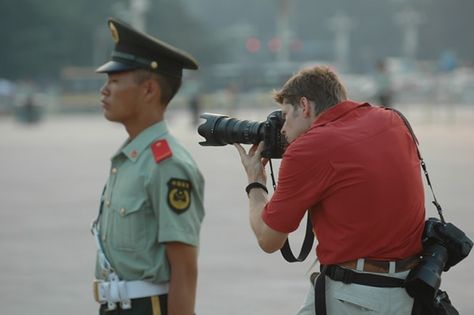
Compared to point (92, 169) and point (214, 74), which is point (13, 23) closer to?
point (214, 74)

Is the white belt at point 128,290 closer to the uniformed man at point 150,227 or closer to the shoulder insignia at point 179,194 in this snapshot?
the uniformed man at point 150,227

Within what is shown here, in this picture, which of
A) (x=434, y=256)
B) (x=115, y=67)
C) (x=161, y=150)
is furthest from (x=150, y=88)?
(x=434, y=256)

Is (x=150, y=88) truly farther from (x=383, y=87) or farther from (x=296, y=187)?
(x=383, y=87)

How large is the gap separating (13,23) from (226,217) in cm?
5649

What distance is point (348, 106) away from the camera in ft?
11.4

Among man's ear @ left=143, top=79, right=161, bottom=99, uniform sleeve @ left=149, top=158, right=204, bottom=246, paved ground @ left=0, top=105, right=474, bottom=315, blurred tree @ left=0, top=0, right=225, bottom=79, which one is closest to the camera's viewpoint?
uniform sleeve @ left=149, top=158, right=204, bottom=246

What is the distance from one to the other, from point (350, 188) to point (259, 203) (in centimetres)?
37

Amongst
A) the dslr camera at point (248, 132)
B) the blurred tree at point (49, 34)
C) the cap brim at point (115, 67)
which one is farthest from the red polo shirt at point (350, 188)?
the blurred tree at point (49, 34)

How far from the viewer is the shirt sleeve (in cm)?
337

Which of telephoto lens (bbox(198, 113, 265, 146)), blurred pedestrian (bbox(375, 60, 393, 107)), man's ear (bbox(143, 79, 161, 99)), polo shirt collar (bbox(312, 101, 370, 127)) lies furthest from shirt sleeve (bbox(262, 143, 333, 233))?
blurred pedestrian (bbox(375, 60, 393, 107))

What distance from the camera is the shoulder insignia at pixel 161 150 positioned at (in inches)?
130

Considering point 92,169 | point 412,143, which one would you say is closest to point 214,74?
point 92,169

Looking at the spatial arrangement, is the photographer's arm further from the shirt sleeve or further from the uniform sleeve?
the uniform sleeve

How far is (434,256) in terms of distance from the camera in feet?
11.4
